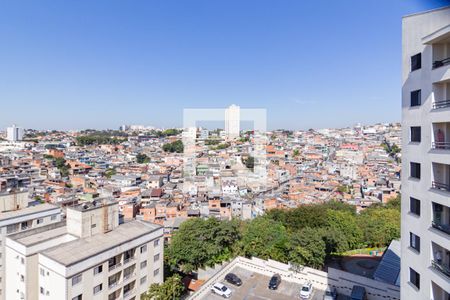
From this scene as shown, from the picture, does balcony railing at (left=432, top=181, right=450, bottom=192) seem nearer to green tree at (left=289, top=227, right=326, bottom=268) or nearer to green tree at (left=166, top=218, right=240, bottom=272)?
green tree at (left=289, top=227, right=326, bottom=268)

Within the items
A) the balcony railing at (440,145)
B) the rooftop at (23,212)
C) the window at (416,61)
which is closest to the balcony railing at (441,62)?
the window at (416,61)

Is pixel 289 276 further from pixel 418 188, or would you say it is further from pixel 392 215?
pixel 392 215

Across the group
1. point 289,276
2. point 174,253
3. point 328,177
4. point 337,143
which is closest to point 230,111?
point 174,253

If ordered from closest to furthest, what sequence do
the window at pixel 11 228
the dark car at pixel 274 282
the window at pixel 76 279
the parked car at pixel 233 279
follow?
1. the window at pixel 76 279
2. the window at pixel 11 228
3. the dark car at pixel 274 282
4. the parked car at pixel 233 279

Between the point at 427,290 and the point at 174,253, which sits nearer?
the point at 427,290

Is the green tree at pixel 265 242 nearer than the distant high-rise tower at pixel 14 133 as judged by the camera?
Yes

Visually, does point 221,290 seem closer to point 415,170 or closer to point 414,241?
point 414,241

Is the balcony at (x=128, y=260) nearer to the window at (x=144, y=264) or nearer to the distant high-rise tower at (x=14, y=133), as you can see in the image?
the window at (x=144, y=264)
